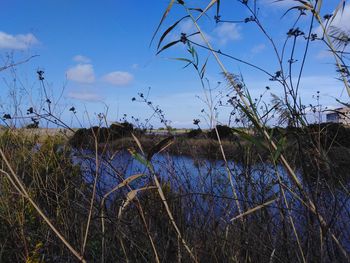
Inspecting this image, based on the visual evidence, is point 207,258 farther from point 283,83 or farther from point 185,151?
point 185,151

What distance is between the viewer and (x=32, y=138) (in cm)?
403

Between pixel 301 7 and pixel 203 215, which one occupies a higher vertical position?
pixel 301 7

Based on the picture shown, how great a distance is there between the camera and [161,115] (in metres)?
4.07

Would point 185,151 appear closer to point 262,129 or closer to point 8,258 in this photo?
point 8,258

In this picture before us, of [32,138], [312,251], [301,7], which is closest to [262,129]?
[301,7]

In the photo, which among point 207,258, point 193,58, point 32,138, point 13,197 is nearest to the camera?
point 193,58

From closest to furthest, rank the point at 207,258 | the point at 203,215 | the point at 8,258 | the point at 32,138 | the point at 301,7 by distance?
the point at 301,7 → the point at 207,258 → the point at 203,215 → the point at 8,258 → the point at 32,138

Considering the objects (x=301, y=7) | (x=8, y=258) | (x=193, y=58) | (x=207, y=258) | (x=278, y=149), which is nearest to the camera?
(x=278, y=149)

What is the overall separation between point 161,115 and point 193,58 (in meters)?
2.32

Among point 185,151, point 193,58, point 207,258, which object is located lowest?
point 207,258

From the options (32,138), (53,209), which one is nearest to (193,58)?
(53,209)

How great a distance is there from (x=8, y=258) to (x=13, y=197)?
1.60 feet

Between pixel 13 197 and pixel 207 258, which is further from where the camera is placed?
pixel 13 197

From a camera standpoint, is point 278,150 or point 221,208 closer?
point 278,150
